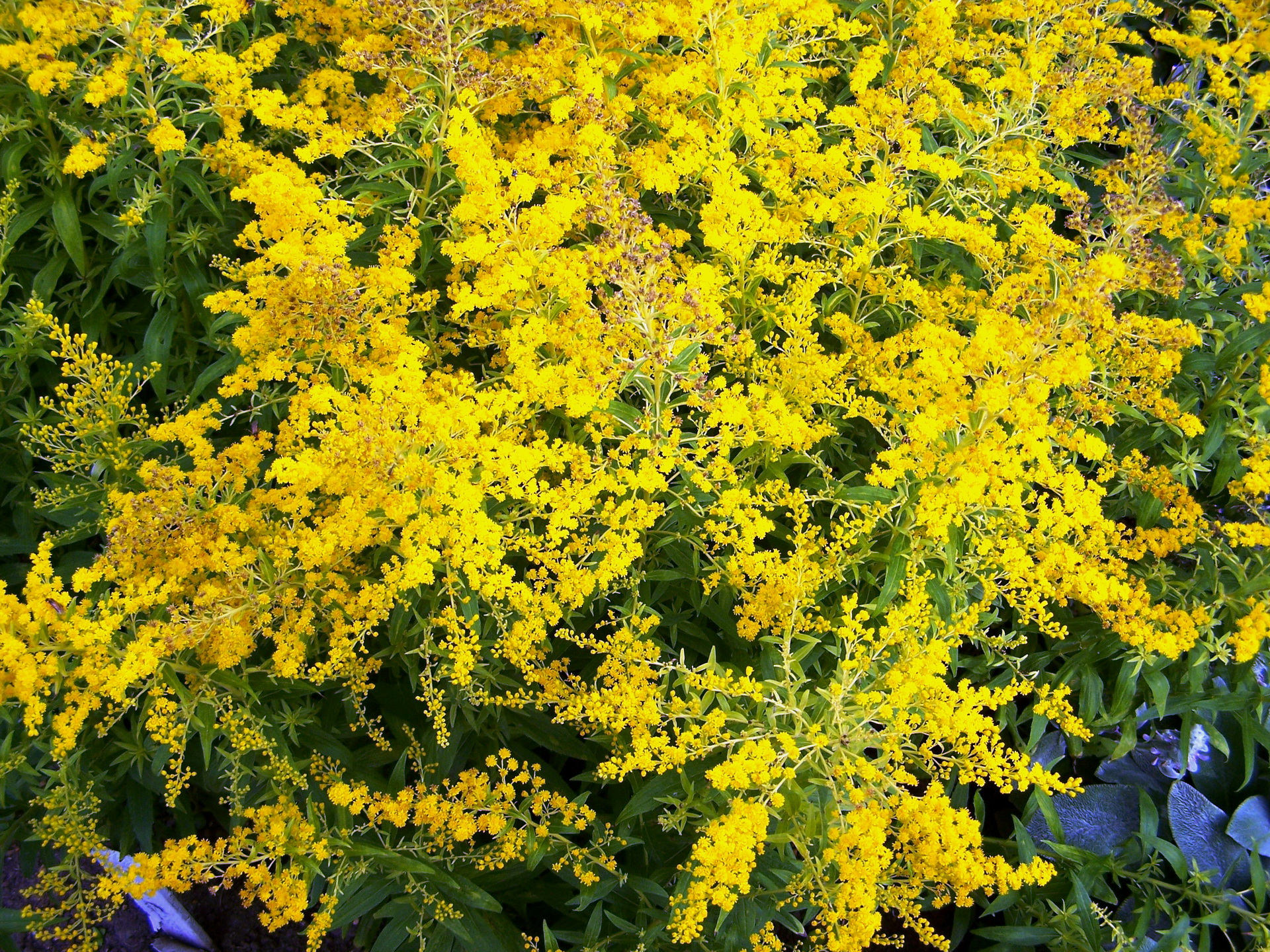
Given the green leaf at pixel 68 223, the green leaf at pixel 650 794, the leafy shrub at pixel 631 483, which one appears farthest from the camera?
the green leaf at pixel 68 223

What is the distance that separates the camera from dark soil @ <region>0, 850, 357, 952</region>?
3832 mm

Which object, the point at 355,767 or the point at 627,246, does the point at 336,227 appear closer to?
the point at 627,246

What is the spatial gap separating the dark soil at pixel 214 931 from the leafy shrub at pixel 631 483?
0.29 m

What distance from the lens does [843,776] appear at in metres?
2.42

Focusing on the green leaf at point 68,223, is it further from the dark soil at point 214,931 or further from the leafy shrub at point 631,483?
the dark soil at point 214,931

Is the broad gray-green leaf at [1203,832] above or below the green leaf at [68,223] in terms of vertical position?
below

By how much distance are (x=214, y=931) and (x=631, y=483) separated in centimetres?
295

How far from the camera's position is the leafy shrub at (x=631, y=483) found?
256 centimetres

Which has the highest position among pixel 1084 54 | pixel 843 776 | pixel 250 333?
pixel 1084 54

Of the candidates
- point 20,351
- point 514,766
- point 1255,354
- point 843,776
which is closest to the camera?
point 843,776

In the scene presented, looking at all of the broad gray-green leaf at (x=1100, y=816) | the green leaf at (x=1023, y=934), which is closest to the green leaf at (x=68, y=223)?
the green leaf at (x=1023, y=934)

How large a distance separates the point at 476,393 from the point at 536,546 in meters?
0.52

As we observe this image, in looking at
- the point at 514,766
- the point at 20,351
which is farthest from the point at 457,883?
the point at 20,351

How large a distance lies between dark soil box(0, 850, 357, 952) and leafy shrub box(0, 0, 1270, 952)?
0.29 m
